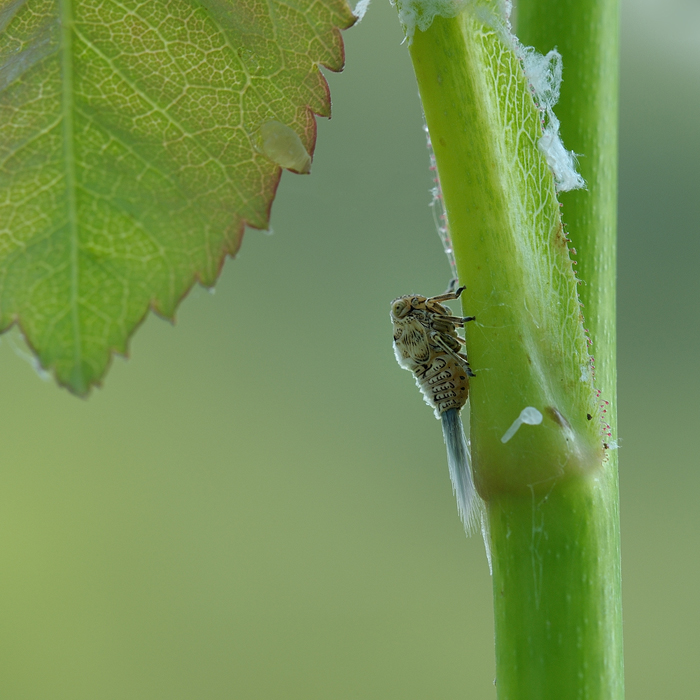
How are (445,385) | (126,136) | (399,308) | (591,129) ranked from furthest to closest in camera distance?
1. (399,308)
2. (445,385)
3. (591,129)
4. (126,136)

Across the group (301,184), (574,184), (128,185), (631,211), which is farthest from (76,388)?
(631,211)

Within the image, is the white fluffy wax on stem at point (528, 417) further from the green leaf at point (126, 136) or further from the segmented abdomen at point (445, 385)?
the segmented abdomen at point (445, 385)

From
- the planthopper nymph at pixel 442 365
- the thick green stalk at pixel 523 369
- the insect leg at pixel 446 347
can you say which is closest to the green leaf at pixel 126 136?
the thick green stalk at pixel 523 369

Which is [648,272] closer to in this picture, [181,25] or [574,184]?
[574,184]

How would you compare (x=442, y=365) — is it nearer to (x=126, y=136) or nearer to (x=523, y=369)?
(x=523, y=369)

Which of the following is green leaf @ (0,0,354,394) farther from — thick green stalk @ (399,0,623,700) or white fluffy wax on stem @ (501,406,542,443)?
white fluffy wax on stem @ (501,406,542,443)

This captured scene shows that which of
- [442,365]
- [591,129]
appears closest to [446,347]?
[442,365]

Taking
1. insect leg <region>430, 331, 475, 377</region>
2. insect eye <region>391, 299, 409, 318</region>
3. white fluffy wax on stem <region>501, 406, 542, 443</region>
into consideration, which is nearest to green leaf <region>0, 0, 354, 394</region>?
white fluffy wax on stem <region>501, 406, 542, 443</region>
